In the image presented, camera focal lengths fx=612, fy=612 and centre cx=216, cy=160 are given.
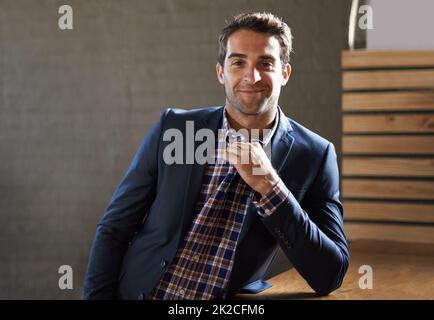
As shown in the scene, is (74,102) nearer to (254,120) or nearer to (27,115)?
(27,115)

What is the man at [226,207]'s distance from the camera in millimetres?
1912

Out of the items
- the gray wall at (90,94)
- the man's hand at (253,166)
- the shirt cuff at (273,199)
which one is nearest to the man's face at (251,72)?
the man's hand at (253,166)

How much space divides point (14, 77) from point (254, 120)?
2055 mm

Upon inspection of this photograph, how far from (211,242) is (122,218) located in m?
0.31

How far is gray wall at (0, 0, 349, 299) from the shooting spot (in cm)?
309

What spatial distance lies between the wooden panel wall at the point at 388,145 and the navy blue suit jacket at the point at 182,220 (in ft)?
3.41

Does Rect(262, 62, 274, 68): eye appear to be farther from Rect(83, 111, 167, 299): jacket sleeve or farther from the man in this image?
Rect(83, 111, 167, 299): jacket sleeve


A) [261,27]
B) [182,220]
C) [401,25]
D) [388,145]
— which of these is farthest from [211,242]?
Answer: [401,25]

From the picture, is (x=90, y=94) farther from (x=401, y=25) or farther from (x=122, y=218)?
(x=401, y=25)

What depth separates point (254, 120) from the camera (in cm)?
205

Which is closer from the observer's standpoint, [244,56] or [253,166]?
[253,166]

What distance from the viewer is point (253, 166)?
1806 mm

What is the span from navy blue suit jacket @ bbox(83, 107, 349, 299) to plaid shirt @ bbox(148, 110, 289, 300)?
0.03m

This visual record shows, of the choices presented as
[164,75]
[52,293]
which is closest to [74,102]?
[164,75]
